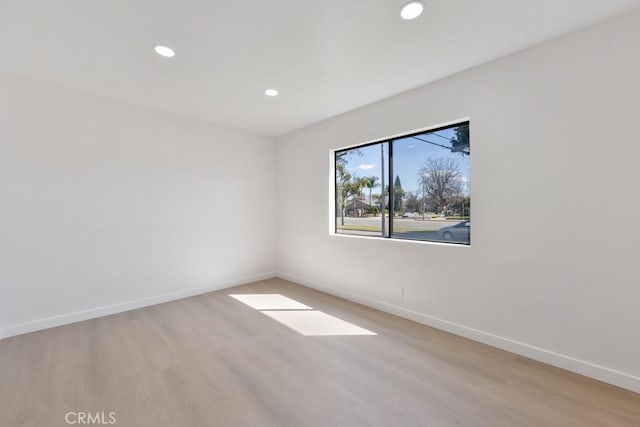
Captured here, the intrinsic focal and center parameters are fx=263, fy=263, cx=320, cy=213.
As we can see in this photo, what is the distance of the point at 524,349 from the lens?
2.20 m

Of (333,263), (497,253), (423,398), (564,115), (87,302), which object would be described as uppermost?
(564,115)

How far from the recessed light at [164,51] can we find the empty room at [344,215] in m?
0.05

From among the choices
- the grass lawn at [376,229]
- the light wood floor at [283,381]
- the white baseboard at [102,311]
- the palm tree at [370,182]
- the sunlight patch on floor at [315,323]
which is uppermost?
the palm tree at [370,182]

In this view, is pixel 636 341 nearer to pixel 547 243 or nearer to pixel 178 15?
pixel 547 243

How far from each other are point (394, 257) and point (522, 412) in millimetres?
1685

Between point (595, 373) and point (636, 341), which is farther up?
point (636, 341)

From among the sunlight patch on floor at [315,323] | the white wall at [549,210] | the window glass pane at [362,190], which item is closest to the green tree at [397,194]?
the window glass pane at [362,190]

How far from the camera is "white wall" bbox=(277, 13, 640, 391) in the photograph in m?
1.82

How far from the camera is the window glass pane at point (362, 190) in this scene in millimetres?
3432

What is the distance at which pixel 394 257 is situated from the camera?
3100 mm

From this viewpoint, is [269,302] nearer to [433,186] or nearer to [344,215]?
[344,215]

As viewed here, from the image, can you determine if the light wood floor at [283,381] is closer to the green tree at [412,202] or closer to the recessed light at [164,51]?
the green tree at [412,202]

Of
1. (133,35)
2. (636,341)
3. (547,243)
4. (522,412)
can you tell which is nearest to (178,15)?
(133,35)

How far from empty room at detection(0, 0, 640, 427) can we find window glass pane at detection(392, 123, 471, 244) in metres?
0.02
